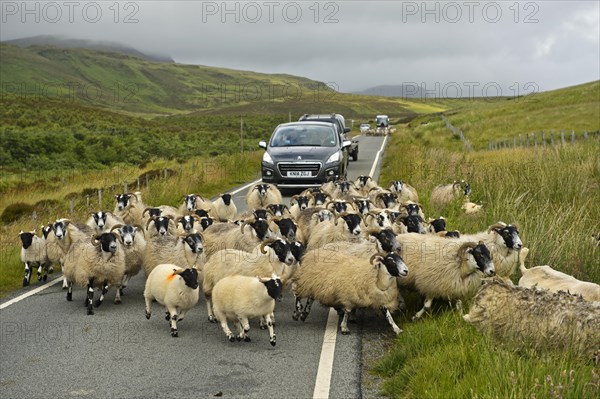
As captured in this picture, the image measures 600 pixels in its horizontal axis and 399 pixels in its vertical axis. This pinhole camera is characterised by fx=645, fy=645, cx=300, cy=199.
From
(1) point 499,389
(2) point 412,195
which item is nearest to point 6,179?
(2) point 412,195

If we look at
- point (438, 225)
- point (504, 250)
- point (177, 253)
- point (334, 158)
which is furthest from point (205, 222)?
point (334, 158)

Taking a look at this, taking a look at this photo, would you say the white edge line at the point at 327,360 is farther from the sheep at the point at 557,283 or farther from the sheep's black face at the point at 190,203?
the sheep's black face at the point at 190,203

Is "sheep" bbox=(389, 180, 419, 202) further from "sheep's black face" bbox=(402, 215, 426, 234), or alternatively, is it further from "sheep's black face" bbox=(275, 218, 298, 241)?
"sheep's black face" bbox=(275, 218, 298, 241)

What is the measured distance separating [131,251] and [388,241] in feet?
14.4

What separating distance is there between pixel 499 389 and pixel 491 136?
5273cm

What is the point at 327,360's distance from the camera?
24.2ft

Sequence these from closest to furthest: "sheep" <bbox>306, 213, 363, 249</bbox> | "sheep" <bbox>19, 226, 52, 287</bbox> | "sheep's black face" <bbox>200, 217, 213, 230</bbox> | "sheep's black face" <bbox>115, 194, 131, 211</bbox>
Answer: "sheep" <bbox>306, 213, 363, 249</bbox> < "sheep" <bbox>19, 226, 52, 287</bbox> < "sheep's black face" <bbox>200, 217, 213, 230</bbox> < "sheep's black face" <bbox>115, 194, 131, 211</bbox>

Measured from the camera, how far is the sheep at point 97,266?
10.3 meters

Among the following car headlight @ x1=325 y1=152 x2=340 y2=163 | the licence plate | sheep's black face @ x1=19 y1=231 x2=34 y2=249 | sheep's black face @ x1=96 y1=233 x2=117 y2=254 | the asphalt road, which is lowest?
the asphalt road

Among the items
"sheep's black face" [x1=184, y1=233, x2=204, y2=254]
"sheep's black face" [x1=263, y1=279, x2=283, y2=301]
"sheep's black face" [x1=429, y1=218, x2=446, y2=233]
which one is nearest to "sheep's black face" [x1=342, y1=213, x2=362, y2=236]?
"sheep's black face" [x1=429, y1=218, x2=446, y2=233]

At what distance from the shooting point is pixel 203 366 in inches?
288

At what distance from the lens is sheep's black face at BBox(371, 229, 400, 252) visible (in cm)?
956

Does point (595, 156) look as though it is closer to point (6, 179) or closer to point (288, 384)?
point (288, 384)

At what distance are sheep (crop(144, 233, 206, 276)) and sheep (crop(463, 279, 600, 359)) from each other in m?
4.82
